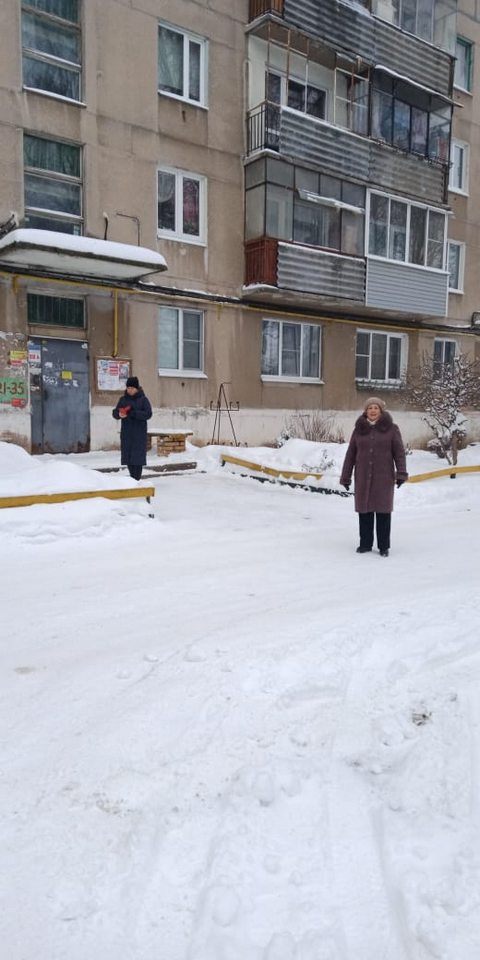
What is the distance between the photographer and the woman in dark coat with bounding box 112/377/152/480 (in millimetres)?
8883

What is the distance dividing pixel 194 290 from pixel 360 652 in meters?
12.0

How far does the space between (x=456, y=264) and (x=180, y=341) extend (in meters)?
10.5

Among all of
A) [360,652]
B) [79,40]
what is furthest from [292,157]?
[360,652]

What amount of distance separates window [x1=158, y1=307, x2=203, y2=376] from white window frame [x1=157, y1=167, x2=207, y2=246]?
1.50 metres

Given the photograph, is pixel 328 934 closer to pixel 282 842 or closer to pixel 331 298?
pixel 282 842

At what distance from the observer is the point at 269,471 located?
430 inches

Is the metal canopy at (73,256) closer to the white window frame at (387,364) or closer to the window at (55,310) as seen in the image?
the window at (55,310)

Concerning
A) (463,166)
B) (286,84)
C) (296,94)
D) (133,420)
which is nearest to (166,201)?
(286,84)

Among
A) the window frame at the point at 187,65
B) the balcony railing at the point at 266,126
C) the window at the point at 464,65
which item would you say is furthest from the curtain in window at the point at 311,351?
the window at the point at 464,65

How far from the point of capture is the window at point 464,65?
19859 millimetres

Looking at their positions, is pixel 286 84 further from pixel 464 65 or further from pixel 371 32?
pixel 464 65

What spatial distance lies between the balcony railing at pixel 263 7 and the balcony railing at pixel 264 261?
15.9ft

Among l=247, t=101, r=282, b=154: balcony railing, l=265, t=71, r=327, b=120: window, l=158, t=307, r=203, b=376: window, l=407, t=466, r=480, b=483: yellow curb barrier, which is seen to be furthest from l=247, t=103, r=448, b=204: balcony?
l=407, t=466, r=480, b=483: yellow curb barrier

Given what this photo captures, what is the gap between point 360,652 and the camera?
3.75 metres
